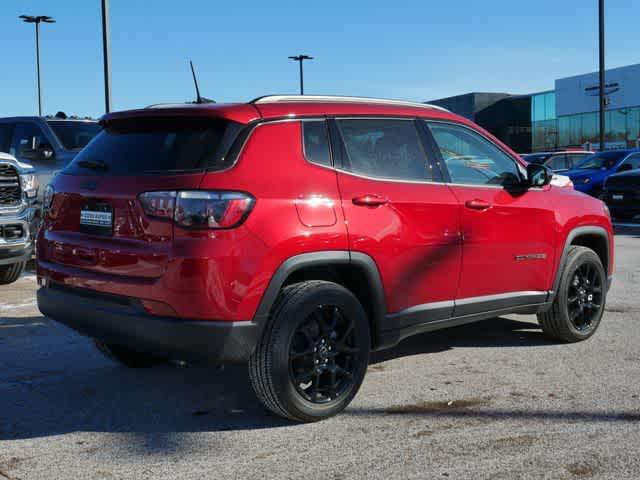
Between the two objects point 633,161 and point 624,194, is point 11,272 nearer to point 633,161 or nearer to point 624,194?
point 624,194

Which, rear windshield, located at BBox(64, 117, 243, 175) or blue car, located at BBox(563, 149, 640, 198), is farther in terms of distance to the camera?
blue car, located at BBox(563, 149, 640, 198)

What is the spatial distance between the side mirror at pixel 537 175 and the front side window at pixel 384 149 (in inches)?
37.7

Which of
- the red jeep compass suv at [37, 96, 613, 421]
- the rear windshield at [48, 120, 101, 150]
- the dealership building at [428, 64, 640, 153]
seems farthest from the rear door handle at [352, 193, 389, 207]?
the dealership building at [428, 64, 640, 153]

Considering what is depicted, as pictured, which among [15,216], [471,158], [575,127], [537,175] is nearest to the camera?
[471,158]

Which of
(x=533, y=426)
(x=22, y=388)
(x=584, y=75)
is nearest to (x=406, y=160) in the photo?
(x=533, y=426)

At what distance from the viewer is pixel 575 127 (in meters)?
52.6

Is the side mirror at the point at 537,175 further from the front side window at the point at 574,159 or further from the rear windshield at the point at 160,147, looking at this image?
the front side window at the point at 574,159

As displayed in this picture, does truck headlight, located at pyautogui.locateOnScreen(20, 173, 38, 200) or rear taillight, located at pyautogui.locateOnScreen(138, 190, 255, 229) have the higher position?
truck headlight, located at pyautogui.locateOnScreen(20, 173, 38, 200)

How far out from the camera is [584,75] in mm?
51625

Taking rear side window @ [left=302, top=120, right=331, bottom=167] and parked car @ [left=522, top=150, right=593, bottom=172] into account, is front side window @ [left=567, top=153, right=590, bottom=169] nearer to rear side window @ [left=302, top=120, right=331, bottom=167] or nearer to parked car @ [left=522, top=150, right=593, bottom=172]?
parked car @ [left=522, top=150, right=593, bottom=172]

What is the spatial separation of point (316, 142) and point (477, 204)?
1296 mm

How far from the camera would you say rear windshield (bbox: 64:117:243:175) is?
402 centimetres

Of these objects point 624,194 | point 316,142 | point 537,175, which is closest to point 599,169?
point 624,194

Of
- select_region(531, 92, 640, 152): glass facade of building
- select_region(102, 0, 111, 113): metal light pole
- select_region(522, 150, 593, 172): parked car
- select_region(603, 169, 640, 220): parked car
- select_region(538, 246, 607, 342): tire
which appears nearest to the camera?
select_region(538, 246, 607, 342): tire
